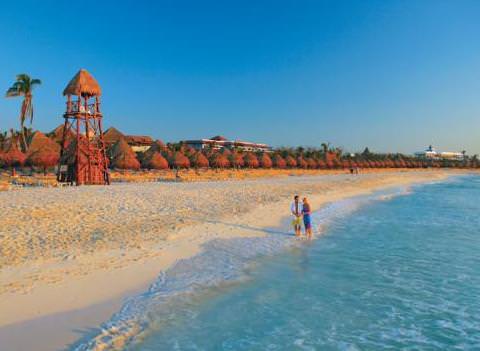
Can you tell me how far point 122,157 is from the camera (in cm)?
2406

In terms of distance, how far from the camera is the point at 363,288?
18.0ft

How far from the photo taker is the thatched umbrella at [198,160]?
30.5 meters

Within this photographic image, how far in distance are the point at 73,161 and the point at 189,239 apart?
13.1 metres

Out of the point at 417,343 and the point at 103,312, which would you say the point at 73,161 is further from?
the point at 417,343

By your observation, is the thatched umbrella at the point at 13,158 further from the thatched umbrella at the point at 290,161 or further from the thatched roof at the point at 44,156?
the thatched umbrella at the point at 290,161

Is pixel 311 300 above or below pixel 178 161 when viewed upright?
below

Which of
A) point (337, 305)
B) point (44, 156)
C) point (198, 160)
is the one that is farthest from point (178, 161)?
Result: point (337, 305)

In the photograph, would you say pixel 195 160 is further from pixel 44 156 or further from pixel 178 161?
pixel 44 156

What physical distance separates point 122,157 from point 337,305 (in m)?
21.6

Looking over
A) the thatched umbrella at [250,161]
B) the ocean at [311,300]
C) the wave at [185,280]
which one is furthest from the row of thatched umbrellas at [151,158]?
the ocean at [311,300]

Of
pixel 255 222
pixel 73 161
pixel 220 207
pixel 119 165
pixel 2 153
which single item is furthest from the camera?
pixel 119 165

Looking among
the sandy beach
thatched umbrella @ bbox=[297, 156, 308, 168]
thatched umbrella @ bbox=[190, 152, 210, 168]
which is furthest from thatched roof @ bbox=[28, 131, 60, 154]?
thatched umbrella @ bbox=[297, 156, 308, 168]

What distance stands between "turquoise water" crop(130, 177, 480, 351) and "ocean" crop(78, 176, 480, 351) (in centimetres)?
1

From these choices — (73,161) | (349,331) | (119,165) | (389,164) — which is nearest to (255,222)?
(349,331)
